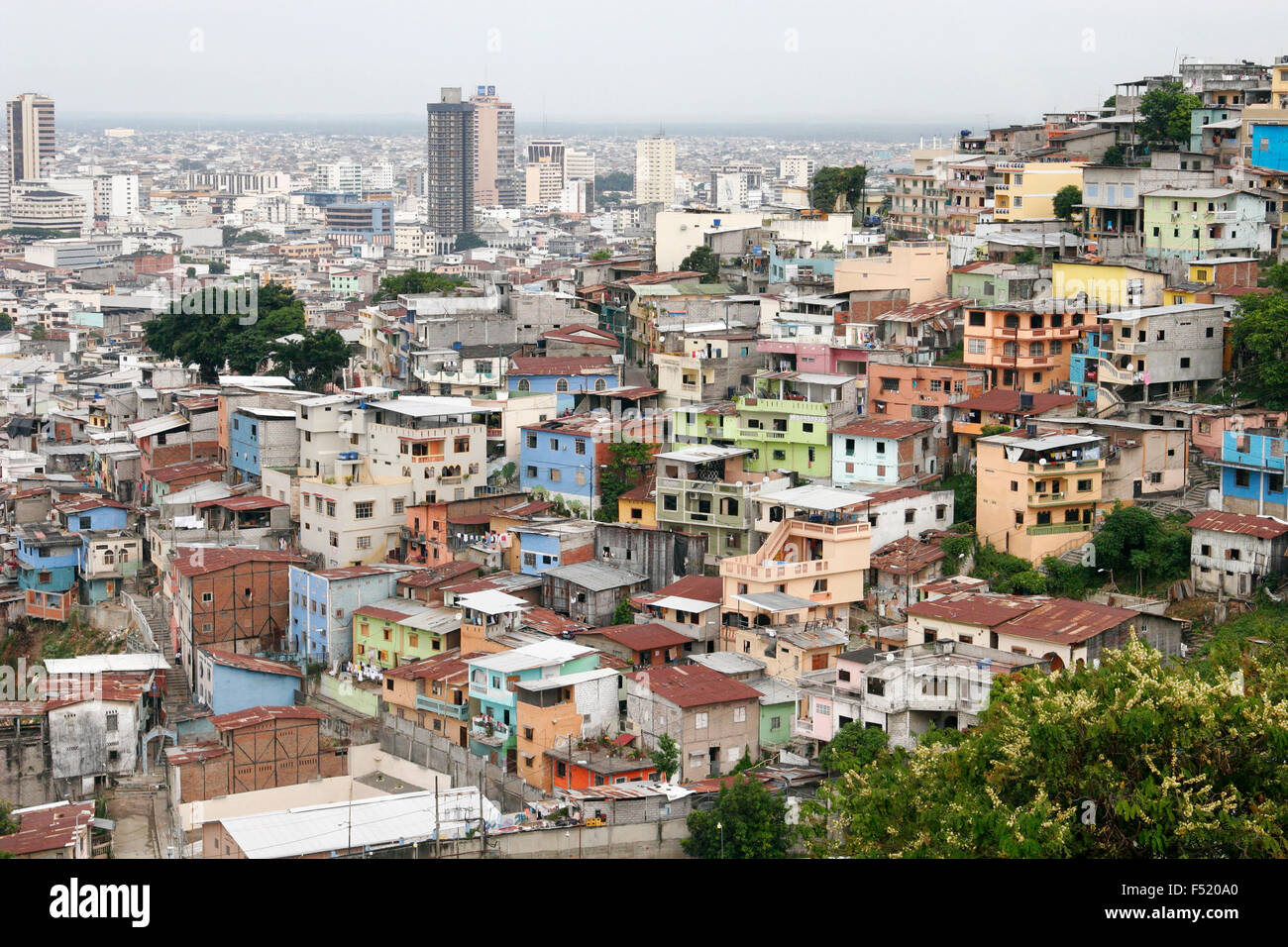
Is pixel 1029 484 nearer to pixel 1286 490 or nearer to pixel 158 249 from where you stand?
pixel 1286 490

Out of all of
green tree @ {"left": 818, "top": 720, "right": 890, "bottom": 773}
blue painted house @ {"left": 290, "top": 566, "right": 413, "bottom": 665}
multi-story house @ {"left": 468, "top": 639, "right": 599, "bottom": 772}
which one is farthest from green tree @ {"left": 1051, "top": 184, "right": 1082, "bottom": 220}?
green tree @ {"left": 818, "top": 720, "right": 890, "bottom": 773}

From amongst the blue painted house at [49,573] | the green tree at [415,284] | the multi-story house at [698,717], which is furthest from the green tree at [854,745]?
the green tree at [415,284]

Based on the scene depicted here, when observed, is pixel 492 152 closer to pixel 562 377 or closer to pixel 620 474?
pixel 562 377

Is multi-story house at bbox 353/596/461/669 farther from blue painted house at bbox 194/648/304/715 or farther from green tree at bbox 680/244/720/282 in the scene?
green tree at bbox 680/244/720/282

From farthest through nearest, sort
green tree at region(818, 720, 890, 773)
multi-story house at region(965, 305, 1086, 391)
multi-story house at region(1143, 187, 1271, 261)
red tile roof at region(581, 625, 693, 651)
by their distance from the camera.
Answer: multi-story house at region(1143, 187, 1271, 261) → multi-story house at region(965, 305, 1086, 391) → red tile roof at region(581, 625, 693, 651) → green tree at region(818, 720, 890, 773)

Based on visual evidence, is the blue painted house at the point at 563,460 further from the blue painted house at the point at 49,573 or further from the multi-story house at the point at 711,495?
the blue painted house at the point at 49,573
